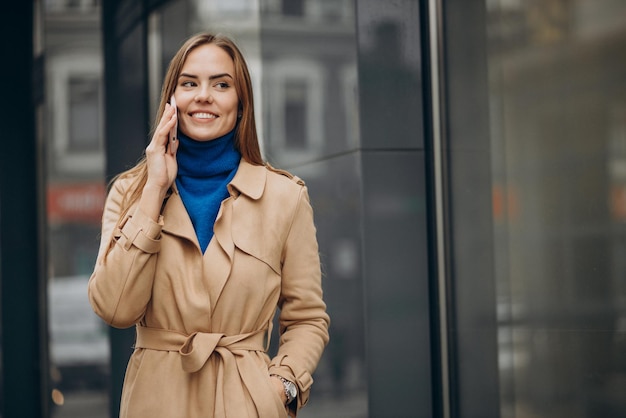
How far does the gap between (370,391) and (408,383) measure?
0.79 ft

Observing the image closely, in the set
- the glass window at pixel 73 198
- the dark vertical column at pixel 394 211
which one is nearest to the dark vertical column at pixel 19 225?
the glass window at pixel 73 198

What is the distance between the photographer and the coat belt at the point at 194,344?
129 inches

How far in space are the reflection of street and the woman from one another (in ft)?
22.2

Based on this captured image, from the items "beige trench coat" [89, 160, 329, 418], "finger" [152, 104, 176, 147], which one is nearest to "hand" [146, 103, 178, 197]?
"finger" [152, 104, 176, 147]

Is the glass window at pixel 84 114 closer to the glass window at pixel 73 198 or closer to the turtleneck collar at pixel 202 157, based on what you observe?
the glass window at pixel 73 198

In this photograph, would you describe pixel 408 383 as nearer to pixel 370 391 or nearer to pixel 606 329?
pixel 370 391

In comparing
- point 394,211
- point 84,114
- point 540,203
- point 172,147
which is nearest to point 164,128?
point 172,147

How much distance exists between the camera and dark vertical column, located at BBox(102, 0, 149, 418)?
859 cm

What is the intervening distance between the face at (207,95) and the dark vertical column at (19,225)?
22.6ft

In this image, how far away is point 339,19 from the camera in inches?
236

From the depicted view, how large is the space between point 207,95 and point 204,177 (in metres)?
0.27

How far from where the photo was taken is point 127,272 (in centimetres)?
321

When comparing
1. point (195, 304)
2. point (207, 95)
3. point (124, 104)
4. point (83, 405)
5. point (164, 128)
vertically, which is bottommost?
point (83, 405)

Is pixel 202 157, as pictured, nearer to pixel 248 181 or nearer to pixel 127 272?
pixel 248 181
